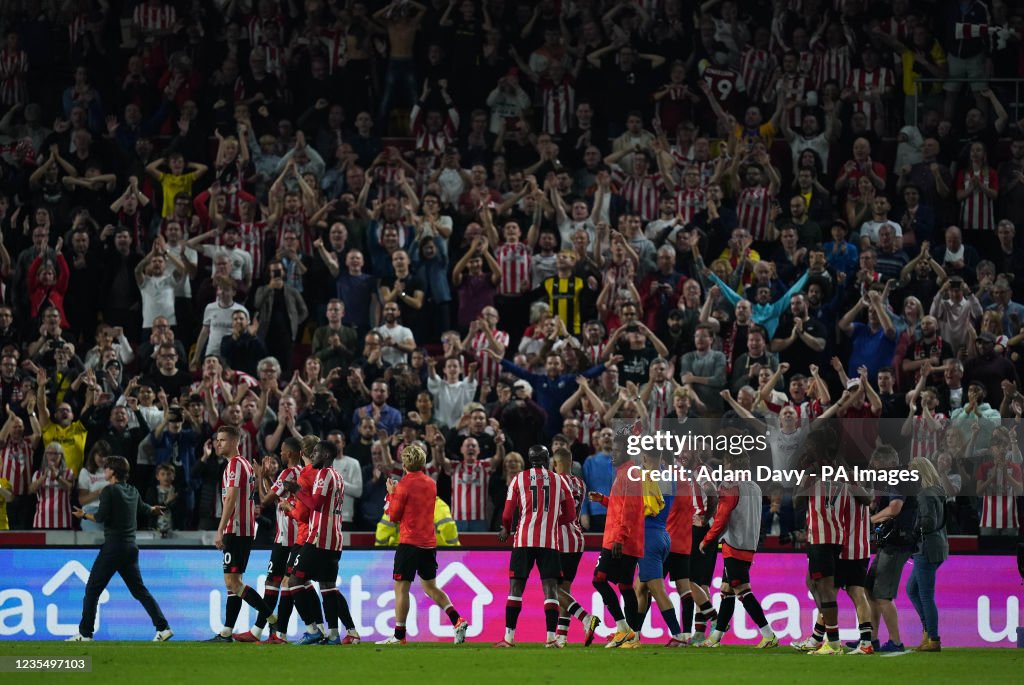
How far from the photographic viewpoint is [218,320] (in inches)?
830

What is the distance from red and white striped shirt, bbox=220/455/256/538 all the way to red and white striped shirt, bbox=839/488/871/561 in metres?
5.55

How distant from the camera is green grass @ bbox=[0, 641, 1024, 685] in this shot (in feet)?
41.3

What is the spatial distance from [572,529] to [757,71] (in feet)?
37.6

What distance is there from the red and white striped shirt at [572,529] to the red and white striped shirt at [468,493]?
276 cm

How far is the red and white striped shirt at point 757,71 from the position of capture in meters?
25.0

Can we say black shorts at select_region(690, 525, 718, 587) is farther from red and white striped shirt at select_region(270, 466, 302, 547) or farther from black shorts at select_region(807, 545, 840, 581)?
red and white striped shirt at select_region(270, 466, 302, 547)

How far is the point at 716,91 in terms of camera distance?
24.8 m

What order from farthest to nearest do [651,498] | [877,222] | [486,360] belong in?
[877,222], [486,360], [651,498]

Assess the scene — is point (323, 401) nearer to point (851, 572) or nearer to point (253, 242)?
point (253, 242)

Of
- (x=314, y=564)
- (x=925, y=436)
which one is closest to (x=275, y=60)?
(x=925, y=436)

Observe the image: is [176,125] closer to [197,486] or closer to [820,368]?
[197,486]

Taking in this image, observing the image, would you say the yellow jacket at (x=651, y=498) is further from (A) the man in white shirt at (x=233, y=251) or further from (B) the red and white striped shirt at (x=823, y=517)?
(A) the man in white shirt at (x=233, y=251)

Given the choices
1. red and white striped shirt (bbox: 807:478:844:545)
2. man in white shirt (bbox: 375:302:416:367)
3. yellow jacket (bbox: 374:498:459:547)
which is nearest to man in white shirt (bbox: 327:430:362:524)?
yellow jacket (bbox: 374:498:459:547)

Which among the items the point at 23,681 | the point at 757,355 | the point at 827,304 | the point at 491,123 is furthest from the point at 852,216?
the point at 23,681
